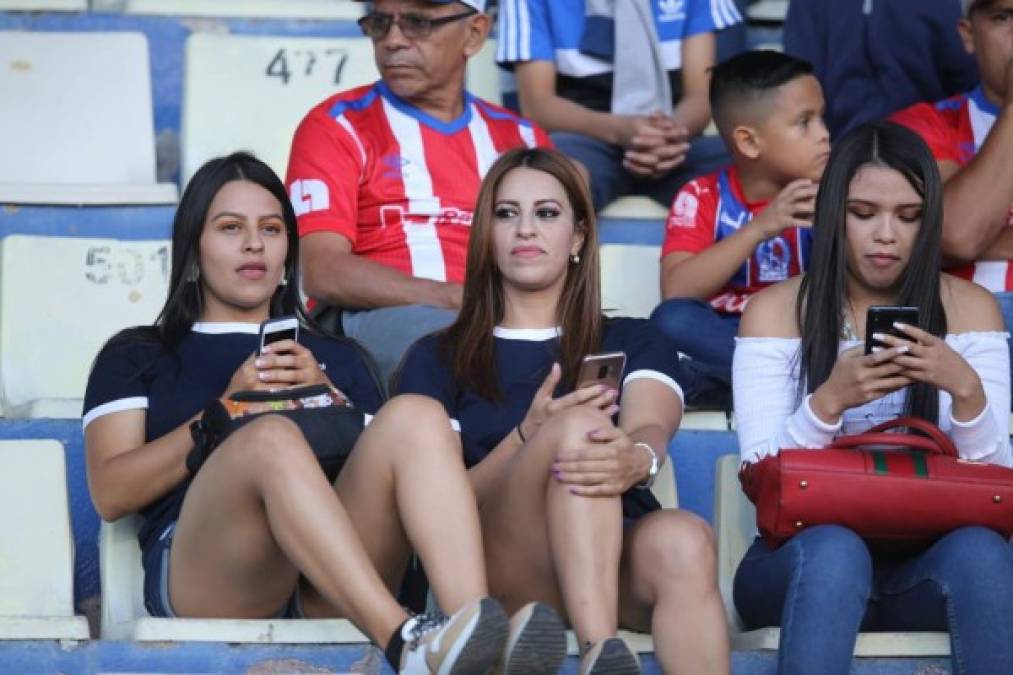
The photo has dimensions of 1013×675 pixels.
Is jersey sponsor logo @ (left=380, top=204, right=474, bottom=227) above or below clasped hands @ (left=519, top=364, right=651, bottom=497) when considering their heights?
above

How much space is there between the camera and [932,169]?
11.2 ft

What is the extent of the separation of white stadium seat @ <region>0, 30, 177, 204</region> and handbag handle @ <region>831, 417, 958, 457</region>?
206cm

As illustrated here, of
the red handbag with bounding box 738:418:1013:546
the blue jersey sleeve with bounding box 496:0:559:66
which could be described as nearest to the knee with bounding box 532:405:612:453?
the red handbag with bounding box 738:418:1013:546

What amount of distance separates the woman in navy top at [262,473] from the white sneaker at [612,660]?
14 centimetres

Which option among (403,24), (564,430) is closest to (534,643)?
(564,430)

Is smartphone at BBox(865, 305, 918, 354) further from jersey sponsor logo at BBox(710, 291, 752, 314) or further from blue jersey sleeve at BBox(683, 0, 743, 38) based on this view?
blue jersey sleeve at BBox(683, 0, 743, 38)

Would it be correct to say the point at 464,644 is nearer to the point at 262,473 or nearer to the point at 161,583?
the point at 262,473

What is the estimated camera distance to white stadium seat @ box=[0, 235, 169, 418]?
4.05 meters

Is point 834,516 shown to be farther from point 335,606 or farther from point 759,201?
point 759,201

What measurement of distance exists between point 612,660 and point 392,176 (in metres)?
1.64

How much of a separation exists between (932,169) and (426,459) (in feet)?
Result: 3.32

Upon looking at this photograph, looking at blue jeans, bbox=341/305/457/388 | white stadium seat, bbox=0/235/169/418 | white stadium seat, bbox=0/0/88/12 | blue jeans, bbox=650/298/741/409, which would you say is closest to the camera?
blue jeans, bbox=341/305/457/388

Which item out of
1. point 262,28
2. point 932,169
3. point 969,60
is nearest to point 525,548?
point 932,169

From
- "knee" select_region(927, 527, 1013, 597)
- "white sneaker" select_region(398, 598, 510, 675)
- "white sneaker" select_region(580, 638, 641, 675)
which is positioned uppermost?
"knee" select_region(927, 527, 1013, 597)
